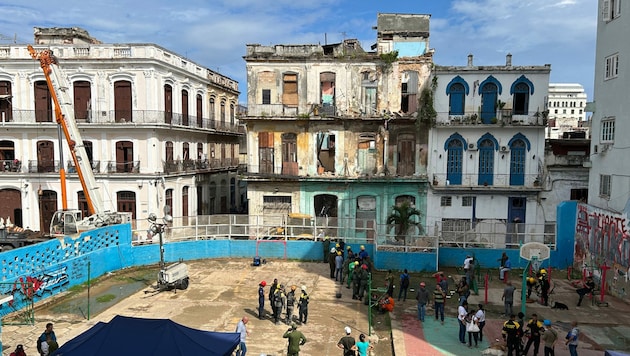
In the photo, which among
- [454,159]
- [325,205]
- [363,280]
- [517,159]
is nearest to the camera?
[363,280]

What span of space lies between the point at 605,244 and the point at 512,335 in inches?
397

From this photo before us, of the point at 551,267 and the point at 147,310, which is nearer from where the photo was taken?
the point at 147,310

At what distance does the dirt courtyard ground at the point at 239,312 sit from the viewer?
1505 centimetres

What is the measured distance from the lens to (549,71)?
27891mm

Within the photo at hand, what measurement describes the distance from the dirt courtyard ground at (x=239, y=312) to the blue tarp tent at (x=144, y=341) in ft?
13.4

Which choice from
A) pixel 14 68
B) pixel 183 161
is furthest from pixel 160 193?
pixel 14 68

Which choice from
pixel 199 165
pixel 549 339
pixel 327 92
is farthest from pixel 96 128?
pixel 549 339

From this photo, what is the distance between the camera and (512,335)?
13.4 metres

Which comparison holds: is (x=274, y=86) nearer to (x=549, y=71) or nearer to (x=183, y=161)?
(x=183, y=161)

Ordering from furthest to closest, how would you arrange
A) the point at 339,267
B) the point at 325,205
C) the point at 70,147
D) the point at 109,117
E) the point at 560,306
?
1. the point at 325,205
2. the point at 109,117
3. the point at 70,147
4. the point at 339,267
5. the point at 560,306

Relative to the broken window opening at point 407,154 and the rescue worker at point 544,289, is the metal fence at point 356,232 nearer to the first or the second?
the broken window opening at point 407,154

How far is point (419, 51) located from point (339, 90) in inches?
226

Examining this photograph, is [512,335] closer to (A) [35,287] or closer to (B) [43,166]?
(A) [35,287]

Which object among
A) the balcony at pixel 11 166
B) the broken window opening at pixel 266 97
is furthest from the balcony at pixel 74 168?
the broken window opening at pixel 266 97
